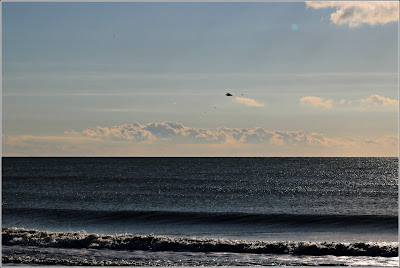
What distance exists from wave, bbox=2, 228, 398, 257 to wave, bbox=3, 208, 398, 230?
11.6 m

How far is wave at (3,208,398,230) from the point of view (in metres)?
40.1

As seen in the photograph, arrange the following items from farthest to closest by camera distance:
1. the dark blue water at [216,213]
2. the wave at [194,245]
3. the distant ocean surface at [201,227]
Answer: the dark blue water at [216,213]
the wave at [194,245]
the distant ocean surface at [201,227]

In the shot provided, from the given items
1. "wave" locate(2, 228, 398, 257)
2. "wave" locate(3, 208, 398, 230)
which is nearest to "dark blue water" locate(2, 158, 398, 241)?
"wave" locate(3, 208, 398, 230)

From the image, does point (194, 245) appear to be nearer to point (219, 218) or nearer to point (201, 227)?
point (201, 227)

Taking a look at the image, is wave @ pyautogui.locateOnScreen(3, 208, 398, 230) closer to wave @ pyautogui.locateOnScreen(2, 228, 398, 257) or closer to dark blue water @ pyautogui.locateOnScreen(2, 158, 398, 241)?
dark blue water @ pyautogui.locateOnScreen(2, 158, 398, 241)

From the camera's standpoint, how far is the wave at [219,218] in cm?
4006

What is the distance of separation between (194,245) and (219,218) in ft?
50.5

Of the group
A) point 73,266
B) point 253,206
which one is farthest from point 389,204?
point 73,266

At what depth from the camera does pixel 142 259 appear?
24.4 meters

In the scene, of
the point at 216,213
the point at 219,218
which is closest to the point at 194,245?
the point at 219,218

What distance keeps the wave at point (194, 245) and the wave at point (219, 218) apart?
38.0ft

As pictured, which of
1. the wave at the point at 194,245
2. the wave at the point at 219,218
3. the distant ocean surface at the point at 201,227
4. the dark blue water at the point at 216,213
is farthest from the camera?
the wave at the point at 219,218

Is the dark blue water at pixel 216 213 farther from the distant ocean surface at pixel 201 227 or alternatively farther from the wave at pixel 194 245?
the wave at pixel 194 245

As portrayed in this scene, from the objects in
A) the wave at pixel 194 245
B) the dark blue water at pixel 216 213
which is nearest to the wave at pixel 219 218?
the dark blue water at pixel 216 213
